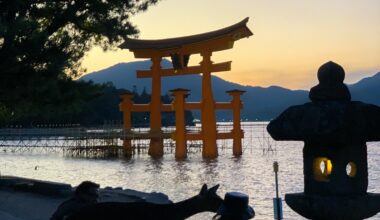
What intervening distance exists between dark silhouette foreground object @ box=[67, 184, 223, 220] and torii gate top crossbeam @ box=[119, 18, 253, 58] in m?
30.4

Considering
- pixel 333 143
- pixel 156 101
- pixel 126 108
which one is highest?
pixel 156 101

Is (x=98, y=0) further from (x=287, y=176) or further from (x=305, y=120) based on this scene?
(x=287, y=176)

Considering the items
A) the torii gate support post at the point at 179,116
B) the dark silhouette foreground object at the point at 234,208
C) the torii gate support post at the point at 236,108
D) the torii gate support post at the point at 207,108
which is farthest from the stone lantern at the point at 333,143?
the torii gate support post at the point at 236,108

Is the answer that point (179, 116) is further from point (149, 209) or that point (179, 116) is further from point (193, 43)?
point (149, 209)

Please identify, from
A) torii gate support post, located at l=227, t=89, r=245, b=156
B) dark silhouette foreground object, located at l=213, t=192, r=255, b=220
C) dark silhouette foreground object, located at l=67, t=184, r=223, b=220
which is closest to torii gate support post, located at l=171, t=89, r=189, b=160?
torii gate support post, located at l=227, t=89, r=245, b=156

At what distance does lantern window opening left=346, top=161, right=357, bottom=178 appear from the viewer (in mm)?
3721

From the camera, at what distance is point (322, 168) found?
3.78 m

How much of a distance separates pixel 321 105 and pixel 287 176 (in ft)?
94.6

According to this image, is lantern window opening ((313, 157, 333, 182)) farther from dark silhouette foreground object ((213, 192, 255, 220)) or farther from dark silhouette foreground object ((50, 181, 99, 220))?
dark silhouette foreground object ((50, 181, 99, 220))

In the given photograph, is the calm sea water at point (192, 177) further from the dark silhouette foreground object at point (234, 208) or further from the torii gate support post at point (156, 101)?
the dark silhouette foreground object at point (234, 208)

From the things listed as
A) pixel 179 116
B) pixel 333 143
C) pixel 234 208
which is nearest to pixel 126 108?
pixel 179 116

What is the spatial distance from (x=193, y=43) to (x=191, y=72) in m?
2.66

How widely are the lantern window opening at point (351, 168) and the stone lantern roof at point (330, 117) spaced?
0.19 metres

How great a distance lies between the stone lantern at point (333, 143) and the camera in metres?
3.56
